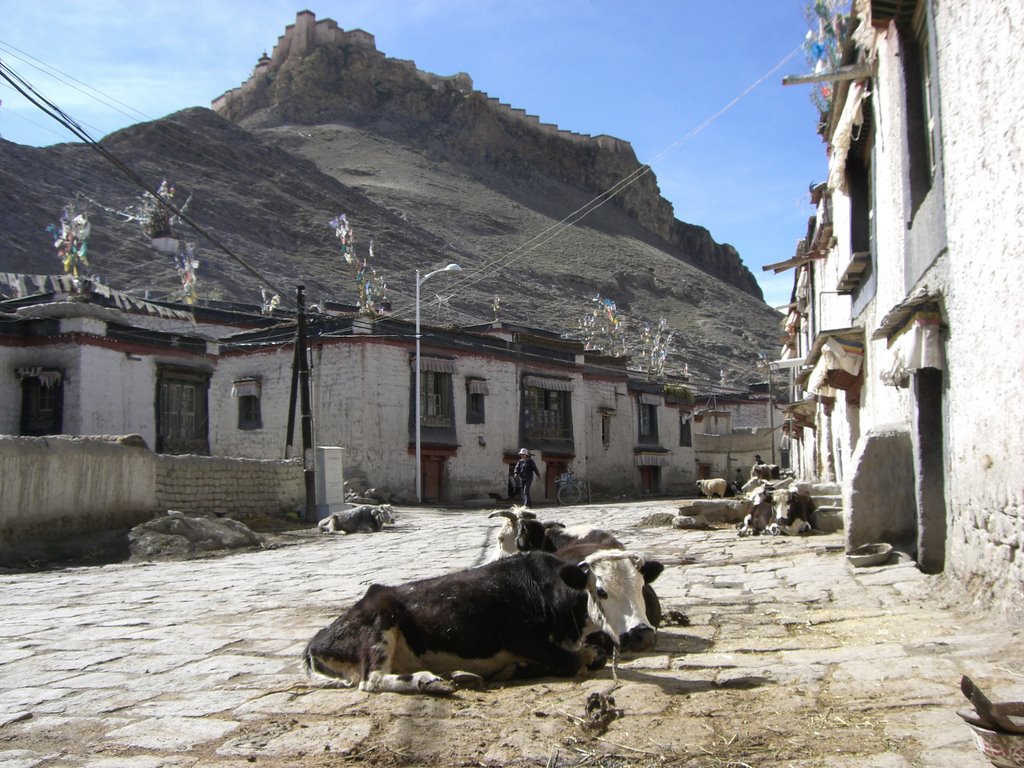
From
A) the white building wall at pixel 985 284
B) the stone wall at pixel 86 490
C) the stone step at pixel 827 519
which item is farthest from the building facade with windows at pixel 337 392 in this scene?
the white building wall at pixel 985 284

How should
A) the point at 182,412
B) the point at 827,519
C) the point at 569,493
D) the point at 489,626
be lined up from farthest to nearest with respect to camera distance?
the point at 569,493
the point at 182,412
the point at 827,519
the point at 489,626

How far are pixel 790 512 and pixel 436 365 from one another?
2042 cm

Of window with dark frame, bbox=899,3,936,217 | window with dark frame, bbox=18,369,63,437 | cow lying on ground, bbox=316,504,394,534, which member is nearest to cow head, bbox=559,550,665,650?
window with dark frame, bbox=899,3,936,217

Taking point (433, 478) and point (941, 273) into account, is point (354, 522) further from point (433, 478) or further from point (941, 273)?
point (941, 273)

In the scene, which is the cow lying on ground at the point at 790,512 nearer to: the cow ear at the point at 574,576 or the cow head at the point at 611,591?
the cow head at the point at 611,591

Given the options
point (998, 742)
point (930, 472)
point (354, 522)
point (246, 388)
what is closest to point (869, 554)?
point (930, 472)

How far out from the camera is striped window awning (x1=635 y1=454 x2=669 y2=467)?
42.8 meters

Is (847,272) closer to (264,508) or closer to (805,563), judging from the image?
(805,563)

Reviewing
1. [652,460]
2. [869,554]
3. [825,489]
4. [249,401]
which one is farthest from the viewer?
[652,460]

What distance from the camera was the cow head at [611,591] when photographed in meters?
5.53

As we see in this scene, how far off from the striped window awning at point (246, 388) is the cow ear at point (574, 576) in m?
27.8

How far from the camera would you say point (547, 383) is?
37062 millimetres

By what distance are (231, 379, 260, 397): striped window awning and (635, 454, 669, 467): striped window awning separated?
1786 cm

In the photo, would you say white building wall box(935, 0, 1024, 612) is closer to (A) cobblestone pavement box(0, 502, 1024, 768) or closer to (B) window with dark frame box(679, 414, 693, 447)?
(A) cobblestone pavement box(0, 502, 1024, 768)
